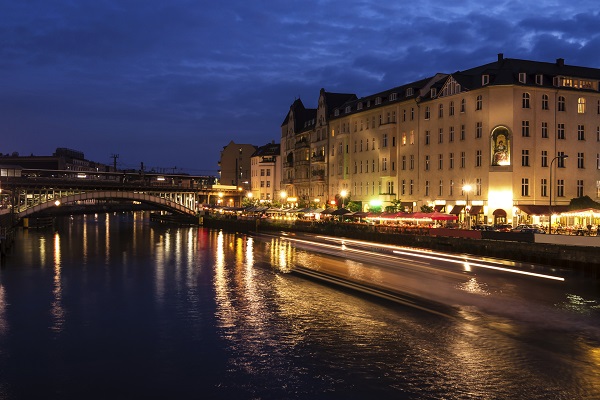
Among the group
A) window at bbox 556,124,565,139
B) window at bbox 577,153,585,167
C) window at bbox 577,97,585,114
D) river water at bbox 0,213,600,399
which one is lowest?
river water at bbox 0,213,600,399

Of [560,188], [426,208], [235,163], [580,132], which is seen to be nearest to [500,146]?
[560,188]

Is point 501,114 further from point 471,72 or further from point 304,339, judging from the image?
point 304,339

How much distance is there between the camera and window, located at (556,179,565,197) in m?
72.5

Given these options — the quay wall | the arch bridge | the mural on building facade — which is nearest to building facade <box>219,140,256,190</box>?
the arch bridge

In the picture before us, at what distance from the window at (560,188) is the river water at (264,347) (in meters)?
42.3

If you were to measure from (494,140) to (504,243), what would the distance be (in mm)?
20614

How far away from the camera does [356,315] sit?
32.2 metres

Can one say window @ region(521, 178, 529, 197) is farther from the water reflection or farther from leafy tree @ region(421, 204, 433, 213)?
the water reflection

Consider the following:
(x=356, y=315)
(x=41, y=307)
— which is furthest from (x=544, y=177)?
(x=41, y=307)

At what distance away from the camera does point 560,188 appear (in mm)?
72812

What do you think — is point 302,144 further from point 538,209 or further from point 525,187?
point 538,209

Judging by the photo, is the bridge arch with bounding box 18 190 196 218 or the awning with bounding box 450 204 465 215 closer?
the awning with bounding box 450 204 465 215

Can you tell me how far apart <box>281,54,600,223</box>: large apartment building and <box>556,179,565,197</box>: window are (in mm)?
119

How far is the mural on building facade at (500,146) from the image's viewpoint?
71.1 metres
